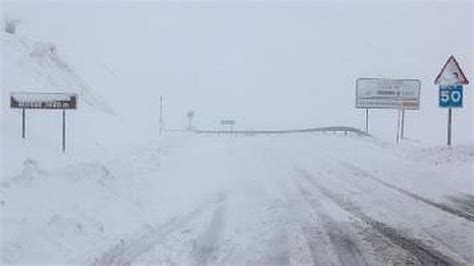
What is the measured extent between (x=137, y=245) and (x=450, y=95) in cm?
2043

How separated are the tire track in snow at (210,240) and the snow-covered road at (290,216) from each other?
2 centimetres

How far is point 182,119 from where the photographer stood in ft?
400

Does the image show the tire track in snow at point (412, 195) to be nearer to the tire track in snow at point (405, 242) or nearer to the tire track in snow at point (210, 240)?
the tire track in snow at point (405, 242)

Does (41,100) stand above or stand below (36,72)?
below

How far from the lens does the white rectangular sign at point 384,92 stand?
214 ft

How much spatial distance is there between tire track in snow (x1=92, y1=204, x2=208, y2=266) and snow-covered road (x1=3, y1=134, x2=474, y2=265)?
1 centimetres

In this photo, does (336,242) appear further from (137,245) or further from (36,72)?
(36,72)

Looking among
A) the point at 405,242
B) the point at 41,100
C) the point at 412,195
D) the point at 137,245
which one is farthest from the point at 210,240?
the point at 41,100

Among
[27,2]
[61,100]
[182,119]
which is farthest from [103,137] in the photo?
[182,119]

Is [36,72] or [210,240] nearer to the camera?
[210,240]

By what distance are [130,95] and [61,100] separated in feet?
184

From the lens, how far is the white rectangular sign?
65.3 meters

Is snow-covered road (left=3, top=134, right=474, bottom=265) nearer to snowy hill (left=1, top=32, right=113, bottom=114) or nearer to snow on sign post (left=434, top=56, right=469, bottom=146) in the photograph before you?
snow on sign post (left=434, top=56, right=469, bottom=146)

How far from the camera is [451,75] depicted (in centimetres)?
2931
